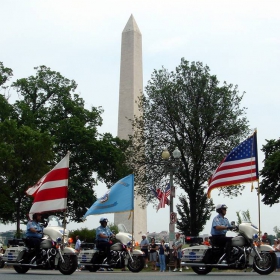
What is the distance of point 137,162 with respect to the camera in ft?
170

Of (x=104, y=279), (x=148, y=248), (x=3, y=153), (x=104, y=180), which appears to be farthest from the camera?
(x=104, y=180)

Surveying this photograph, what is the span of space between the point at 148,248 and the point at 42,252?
11.8 meters

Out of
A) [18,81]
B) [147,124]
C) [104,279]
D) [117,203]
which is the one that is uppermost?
[18,81]

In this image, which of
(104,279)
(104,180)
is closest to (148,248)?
(104,279)

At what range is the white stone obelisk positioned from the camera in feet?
172

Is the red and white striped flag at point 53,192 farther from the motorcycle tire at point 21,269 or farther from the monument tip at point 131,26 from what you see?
the monument tip at point 131,26

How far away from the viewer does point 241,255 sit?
18125 millimetres

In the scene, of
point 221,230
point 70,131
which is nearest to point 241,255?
point 221,230

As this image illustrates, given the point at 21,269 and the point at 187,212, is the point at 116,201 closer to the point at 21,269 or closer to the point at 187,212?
the point at 21,269

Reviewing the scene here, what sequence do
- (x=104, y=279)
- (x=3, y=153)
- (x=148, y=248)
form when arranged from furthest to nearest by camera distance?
(x=3, y=153)
(x=148, y=248)
(x=104, y=279)

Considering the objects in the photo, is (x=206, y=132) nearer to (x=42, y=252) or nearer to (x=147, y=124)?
(x=147, y=124)

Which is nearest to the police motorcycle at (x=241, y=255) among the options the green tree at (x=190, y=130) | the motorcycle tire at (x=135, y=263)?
the motorcycle tire at (x=135, y=263)

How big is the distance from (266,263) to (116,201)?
6939mm

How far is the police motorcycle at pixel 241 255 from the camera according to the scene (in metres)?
17.9
